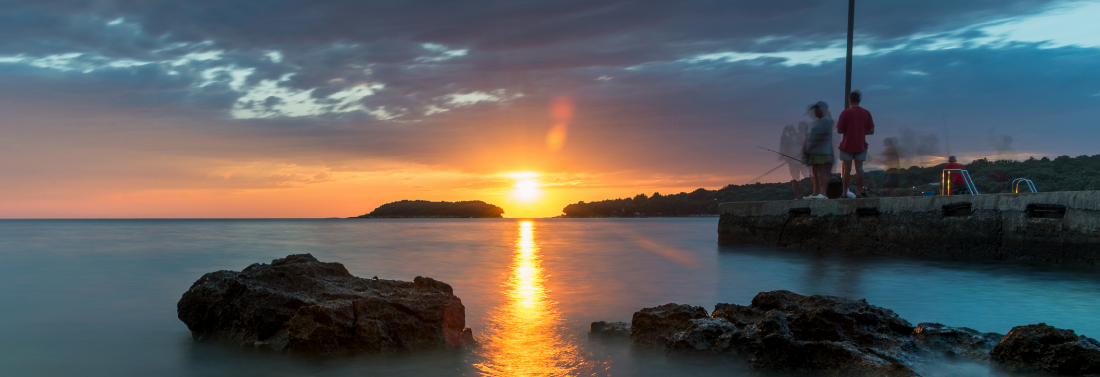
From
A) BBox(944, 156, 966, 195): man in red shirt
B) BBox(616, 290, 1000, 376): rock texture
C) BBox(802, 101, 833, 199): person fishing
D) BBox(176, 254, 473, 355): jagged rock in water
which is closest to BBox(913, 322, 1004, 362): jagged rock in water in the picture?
BBox(616, 290, 1000, 376): rock texture

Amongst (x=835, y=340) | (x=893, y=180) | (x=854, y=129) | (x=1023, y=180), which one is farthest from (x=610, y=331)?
(x=893, y=180)

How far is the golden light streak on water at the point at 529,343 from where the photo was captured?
3438 mm

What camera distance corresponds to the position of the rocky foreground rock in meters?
2.91

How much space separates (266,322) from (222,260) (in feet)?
36.4

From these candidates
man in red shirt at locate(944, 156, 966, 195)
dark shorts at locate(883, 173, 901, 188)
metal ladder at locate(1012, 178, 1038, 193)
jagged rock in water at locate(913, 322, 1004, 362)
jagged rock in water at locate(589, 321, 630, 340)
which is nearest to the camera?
jagged rock in water at locate(913, 322, 1004, 362)

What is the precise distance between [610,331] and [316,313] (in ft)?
6.01

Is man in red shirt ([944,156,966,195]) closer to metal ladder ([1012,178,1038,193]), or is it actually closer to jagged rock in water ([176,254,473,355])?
metal ladder ([1012,178,1038,193])

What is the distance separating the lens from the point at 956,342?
3406mm

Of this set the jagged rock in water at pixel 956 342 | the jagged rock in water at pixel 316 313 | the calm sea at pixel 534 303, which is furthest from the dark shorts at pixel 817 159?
the jagged rock in water at pixel 316 313

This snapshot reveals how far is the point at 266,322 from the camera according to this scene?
3.75 meters

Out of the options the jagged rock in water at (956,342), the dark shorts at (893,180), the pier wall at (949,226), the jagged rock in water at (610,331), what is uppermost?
the dark shorts at (893,180)

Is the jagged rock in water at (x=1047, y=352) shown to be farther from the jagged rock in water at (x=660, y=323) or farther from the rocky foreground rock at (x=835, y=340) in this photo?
the jagged rock in water at (x=660, y=323)

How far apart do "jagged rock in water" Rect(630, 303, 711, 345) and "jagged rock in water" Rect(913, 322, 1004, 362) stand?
4.01ft

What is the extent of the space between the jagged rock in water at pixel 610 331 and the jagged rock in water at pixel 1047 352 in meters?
1.97
